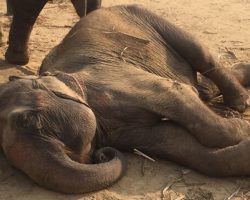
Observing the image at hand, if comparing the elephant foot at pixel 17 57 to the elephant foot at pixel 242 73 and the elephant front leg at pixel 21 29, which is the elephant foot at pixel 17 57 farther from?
the elephant foot at pixel 242 73

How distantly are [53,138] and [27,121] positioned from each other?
17 cm

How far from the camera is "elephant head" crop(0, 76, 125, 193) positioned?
125 inches

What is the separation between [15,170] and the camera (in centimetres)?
356

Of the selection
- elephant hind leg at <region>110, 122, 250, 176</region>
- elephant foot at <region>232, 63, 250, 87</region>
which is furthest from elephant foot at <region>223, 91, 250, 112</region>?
elephant hind leg at <region>110, 122, 250, 176</region>

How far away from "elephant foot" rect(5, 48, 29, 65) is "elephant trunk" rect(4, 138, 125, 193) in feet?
8.62

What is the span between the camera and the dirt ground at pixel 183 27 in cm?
344

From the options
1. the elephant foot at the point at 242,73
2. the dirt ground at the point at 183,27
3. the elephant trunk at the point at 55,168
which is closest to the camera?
the elephant trunk at the point at 55,168

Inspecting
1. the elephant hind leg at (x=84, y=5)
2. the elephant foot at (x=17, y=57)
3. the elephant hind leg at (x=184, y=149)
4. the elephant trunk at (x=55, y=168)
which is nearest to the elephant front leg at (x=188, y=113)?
the elephant hind leg at (x=184, y=149)

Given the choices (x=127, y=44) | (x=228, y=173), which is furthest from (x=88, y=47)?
(x=228, y=173)

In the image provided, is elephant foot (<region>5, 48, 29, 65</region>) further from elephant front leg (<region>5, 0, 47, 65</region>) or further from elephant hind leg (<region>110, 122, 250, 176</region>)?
elephant hind leg (<region>110, 122, 250, 176</region>)

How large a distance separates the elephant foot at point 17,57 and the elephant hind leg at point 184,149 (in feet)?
7.65

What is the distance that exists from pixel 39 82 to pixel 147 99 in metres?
0.69

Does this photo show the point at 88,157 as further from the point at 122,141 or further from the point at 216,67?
the point at 216,67

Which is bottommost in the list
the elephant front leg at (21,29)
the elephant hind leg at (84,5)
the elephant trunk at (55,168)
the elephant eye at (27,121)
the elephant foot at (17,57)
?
the elephant foot at (17,57)
